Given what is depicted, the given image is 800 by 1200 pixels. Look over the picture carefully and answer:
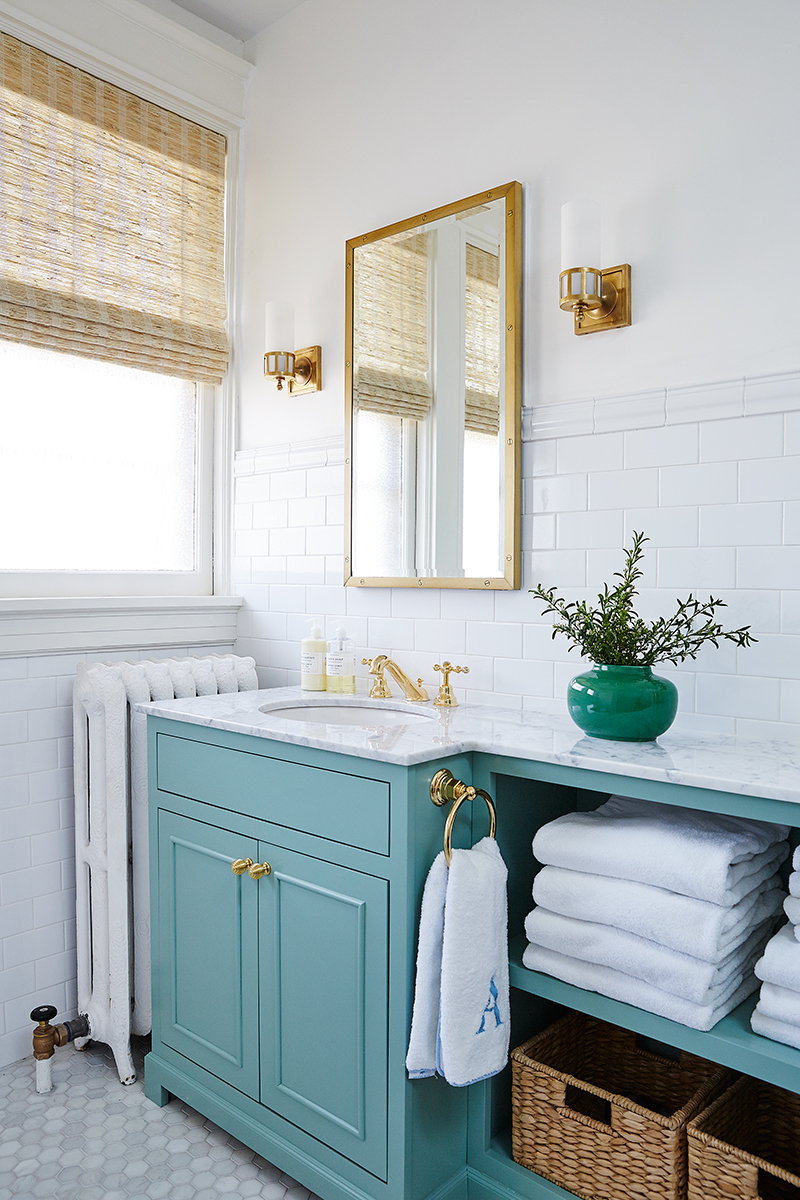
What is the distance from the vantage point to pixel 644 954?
1357mm

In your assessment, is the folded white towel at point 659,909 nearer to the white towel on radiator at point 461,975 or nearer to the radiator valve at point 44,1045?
the white towel on radiator at point 461,975

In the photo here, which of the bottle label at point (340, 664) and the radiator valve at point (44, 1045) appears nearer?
the radiator valve at point (44, 1045)

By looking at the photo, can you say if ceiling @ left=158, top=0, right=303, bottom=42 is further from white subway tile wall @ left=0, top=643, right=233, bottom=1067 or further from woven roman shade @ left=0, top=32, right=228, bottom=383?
white subway tile wall @ left=0, top=643, right=233, bottom=1067

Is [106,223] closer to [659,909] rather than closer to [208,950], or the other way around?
[208,950]

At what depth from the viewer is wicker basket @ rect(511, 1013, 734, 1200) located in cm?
144

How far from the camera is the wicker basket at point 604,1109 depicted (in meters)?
1.44

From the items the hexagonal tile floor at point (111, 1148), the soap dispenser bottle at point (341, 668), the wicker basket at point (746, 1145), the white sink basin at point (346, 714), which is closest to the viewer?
the wicker basket at point (746, 1145)

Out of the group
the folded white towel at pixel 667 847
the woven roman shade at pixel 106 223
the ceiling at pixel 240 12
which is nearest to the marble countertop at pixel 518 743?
the folded white towel at pixel 667 847

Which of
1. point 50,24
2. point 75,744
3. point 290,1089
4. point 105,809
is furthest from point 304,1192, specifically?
point 50,24

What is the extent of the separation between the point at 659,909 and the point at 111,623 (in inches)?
65.2

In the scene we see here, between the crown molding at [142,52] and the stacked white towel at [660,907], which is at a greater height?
the crown molding at [142,52]

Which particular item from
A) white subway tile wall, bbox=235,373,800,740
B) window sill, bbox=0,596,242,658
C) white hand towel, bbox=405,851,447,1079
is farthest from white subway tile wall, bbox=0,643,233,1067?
white hand towel, bbox=405,851,447,1079

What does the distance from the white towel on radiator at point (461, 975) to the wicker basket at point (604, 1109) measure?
0.55ft

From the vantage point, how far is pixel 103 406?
2.43 meters
